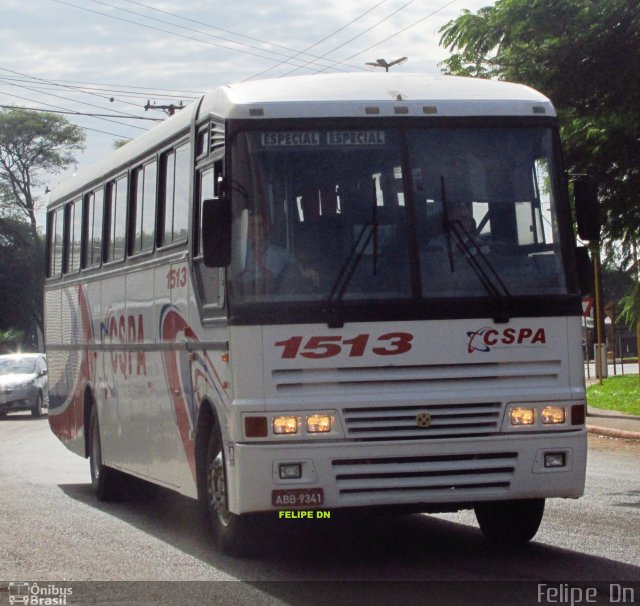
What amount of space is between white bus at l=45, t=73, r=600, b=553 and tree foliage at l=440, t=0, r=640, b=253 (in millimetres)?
10585

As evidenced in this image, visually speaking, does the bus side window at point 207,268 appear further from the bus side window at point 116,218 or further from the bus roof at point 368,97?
the bus side window at point 116,218

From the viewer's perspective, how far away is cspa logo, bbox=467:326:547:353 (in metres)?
9.77

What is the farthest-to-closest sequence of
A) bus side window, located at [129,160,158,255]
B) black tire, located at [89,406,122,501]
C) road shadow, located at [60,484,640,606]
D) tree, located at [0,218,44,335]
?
tree, located at [0,218,44,335]
black tire, located at [89,406,122,501]
bus side window, located at [129,160,158,255]
road shadow, located at [60,484,640,606]

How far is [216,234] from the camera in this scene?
9.74 meters

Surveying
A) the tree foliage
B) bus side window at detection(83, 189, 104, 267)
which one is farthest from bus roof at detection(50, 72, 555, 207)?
the tree foliage

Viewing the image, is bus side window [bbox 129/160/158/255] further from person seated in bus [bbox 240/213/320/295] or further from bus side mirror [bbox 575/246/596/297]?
bus side mirror [bbox 575/246/596/297]

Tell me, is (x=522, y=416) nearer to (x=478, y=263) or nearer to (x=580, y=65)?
(x=478, y=263)

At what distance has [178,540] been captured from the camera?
11.6 metres

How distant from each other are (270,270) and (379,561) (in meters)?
2.09

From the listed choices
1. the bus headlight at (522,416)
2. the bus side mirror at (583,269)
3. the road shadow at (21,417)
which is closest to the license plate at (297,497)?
the bus headlight at (522,416)

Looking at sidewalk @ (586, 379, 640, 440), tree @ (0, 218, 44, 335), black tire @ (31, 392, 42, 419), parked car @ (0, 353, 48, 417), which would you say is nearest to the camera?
sidewalk @ (586, 379, 640, 440)

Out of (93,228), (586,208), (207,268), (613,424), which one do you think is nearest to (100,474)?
(93,228)

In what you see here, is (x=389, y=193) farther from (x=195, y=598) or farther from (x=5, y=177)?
(x=5, y=177)

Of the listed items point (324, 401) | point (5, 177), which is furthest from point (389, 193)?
point (5, 177)
